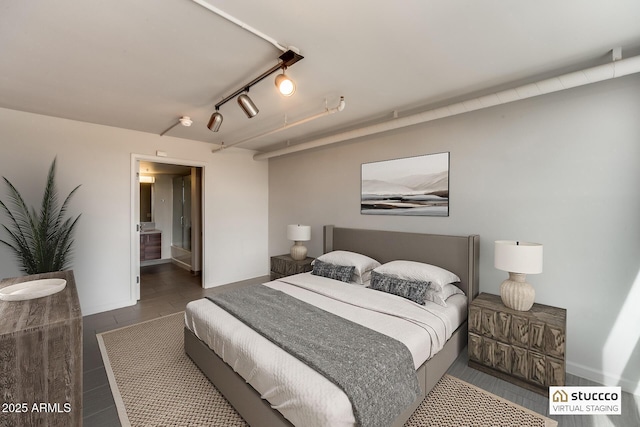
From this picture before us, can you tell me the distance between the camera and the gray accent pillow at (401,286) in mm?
2600

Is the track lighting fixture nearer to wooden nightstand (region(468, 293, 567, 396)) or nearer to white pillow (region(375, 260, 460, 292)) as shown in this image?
white pillow (region(375, 260, 460, 292))

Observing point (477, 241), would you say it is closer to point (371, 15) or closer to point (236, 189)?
point (371, 15)

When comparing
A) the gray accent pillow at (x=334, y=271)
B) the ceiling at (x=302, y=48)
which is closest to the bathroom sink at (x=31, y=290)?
the ceiling at (x=302, y=48)

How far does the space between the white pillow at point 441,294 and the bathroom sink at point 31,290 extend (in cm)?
302

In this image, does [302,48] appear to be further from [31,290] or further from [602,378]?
[602,378]

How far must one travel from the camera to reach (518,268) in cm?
221

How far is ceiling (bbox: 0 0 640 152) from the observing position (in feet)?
5.06

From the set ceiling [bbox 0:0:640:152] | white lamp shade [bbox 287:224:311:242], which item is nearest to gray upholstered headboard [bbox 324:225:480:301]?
white lamp shade [bbox 287:224:311:242]

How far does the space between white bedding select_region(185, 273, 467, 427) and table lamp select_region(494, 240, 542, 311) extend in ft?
1.54

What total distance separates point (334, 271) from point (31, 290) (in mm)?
2683

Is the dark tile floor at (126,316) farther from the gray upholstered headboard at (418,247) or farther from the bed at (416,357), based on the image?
the gray upholstered headboard at (418,247)

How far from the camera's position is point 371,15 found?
1.58 metres

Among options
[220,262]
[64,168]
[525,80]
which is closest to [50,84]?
[64,168]

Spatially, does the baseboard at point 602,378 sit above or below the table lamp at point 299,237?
below
